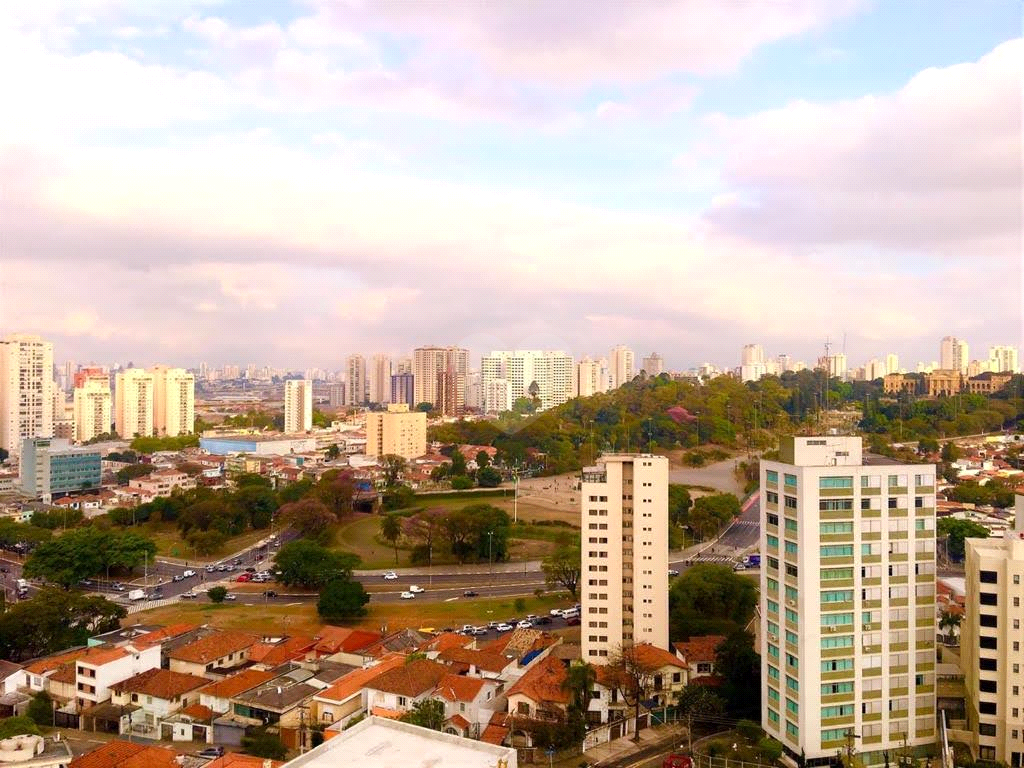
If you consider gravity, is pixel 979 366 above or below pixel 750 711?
above

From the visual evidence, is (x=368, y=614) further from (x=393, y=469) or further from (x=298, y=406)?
(x=298, y=406)

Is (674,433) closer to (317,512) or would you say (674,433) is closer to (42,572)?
(317,512)

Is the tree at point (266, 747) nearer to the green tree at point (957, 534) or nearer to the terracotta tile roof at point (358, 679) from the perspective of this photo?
the terracotta tile roof at point (358, 679)

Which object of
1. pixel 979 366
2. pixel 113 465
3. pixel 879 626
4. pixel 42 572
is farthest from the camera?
pixel 979 366

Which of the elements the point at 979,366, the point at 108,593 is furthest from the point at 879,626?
the point at 979,366

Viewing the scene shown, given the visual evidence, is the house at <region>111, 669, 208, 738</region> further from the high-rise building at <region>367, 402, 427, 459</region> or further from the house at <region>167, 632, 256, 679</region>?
the high-rise building at <region>367, 402, 427, 459</region>

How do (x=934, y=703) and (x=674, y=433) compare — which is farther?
(x=674, y=433)

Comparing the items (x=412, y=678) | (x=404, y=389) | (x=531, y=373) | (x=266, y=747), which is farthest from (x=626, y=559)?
(x=404, y=389)

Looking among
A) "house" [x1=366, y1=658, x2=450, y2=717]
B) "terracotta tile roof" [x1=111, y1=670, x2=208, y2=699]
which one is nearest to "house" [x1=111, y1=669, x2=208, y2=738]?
"terracotta tile roof" [x1=111, y1=670, x2=208, y2=699]
